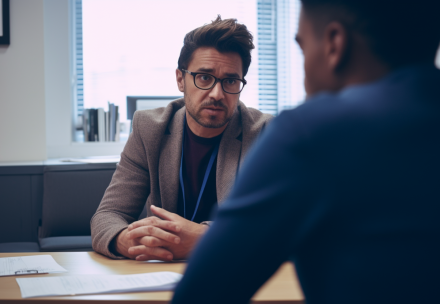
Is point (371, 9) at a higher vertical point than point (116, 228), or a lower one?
higher

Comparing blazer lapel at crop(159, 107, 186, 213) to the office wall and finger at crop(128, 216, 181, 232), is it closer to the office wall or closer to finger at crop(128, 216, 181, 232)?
finger at crop(128, 216, 181, 232)

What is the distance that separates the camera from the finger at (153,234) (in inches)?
45.0

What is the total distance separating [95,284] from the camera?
3.01 ft

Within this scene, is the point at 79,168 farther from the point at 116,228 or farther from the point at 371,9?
the point at 371,9

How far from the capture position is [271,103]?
350 centimetres

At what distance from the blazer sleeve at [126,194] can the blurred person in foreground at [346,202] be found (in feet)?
3.05

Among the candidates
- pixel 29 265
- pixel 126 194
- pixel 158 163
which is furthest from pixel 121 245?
pixel 158 163

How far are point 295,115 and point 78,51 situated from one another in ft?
9.85

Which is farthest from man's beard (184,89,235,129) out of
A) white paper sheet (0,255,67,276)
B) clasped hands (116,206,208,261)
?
white paper sheet (0,255,67,276)

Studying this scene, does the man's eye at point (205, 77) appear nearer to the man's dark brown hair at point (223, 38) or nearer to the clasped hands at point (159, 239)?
the man's dark brown hair at point (223, 38)

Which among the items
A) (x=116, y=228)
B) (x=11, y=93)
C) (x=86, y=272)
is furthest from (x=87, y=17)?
(x=86, y=272)

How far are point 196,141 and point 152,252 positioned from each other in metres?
0.67

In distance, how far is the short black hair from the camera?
429mm

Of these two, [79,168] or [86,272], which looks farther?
[79,168]
